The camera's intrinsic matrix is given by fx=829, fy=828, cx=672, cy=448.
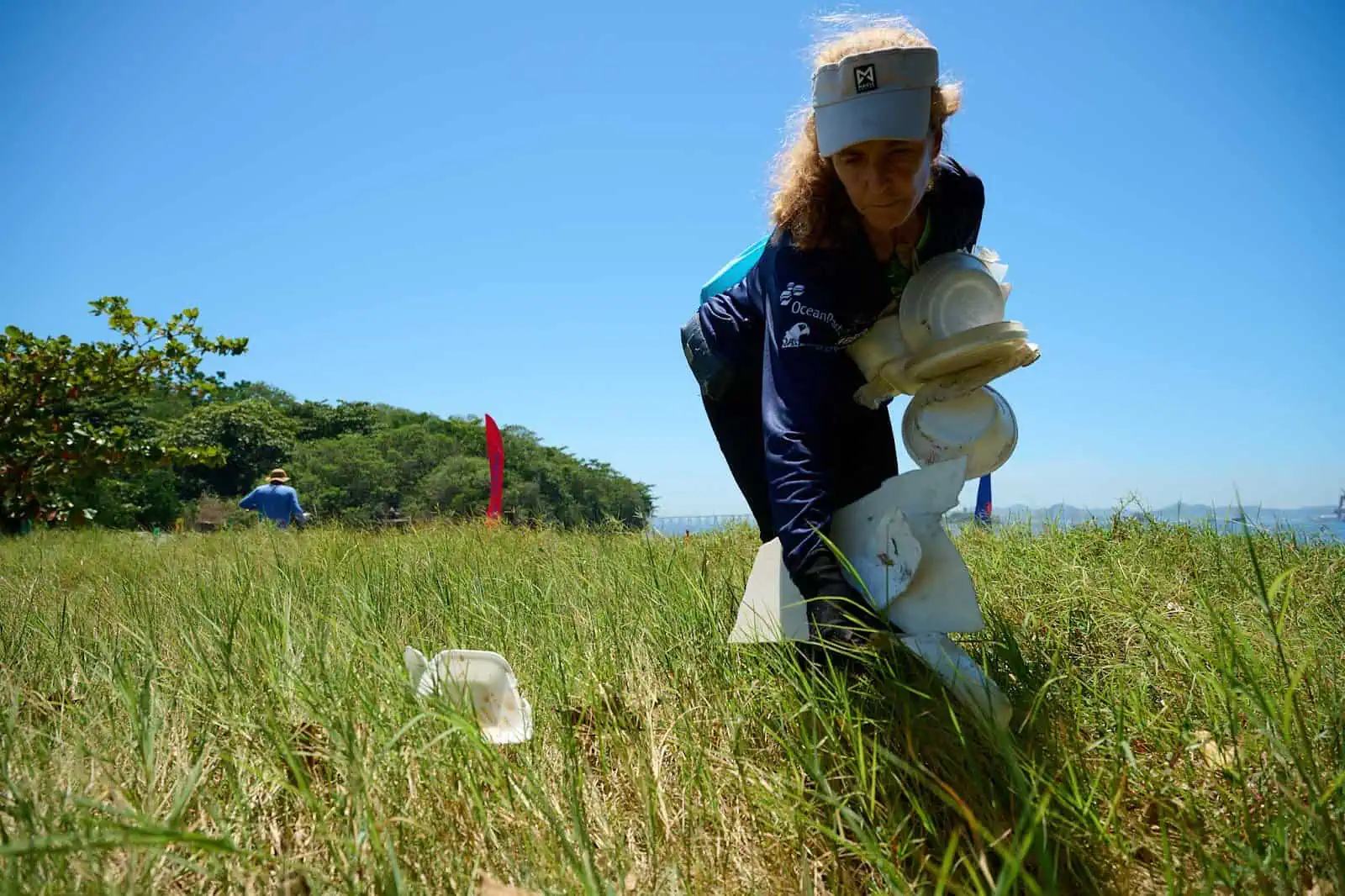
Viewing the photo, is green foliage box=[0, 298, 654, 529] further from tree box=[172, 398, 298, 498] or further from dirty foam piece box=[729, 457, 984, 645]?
dirty foam piece box=[729, 457, 984, 645]

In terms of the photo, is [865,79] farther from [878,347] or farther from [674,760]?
[674,760]

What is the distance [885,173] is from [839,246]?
0.18 m

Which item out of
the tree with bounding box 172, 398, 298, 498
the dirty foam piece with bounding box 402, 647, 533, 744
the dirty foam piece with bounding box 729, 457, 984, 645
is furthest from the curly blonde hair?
the tree with bounding box 172, 398, 298, 498

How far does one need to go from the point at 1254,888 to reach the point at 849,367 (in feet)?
3.81

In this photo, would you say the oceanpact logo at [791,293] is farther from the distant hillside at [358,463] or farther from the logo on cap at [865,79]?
the distant hillside at [358,463]

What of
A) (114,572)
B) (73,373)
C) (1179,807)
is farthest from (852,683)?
(73,373)

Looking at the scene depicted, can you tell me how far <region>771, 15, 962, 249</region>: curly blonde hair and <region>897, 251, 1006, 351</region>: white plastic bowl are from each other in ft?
0.63

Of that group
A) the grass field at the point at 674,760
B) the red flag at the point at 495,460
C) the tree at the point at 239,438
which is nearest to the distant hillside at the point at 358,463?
the tree at the point at 239,438

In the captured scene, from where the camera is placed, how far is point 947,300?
171 centimetres

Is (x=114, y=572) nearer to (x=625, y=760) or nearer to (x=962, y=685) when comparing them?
(x=625, y=760)

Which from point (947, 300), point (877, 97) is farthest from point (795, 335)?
point (877, 97)

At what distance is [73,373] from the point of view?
823cm

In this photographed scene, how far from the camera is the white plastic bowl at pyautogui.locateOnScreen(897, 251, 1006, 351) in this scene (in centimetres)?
171

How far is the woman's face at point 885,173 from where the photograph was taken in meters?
1.65
